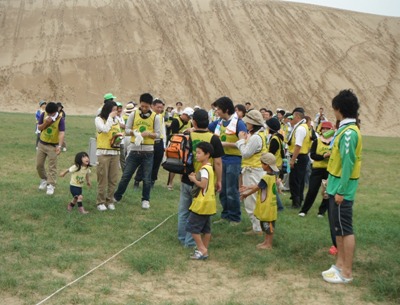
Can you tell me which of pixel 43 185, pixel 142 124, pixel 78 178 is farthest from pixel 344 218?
pixel 43 185

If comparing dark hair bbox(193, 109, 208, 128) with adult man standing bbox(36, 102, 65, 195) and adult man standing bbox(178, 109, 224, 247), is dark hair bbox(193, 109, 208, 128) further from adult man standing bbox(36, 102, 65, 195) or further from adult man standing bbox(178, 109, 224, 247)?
adult man standing bbox(36, 102, 65, 195)

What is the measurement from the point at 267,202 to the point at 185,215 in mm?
1196

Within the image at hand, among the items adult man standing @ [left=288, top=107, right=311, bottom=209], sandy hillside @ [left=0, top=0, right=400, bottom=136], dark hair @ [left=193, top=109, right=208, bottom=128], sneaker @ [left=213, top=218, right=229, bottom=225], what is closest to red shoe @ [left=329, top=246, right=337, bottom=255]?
sneaker @ [left=213, top=218, right=229, bottom=225]

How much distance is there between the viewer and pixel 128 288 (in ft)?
17.2

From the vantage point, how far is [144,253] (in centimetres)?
633

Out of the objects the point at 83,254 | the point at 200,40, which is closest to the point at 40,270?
the point at 83,254

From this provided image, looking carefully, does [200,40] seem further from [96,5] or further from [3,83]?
[3,83]

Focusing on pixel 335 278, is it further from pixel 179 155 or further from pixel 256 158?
pixel 256 158

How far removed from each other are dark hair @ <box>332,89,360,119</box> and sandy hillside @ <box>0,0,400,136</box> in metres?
35.0

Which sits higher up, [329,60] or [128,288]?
[329,60]

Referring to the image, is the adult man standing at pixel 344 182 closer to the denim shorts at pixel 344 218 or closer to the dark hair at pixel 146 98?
the denim shorts at pixel 344 218

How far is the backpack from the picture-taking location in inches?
260

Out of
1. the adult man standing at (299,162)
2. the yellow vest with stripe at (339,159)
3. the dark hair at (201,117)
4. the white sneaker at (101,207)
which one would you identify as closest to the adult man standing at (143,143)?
the white sneaker at (101,207)

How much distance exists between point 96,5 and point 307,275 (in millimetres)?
48027
